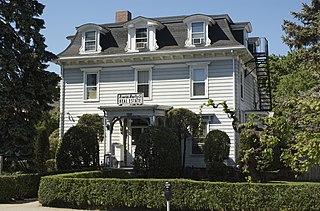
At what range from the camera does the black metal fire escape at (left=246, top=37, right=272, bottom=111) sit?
28.5 meters

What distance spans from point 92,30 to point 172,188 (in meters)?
16.3

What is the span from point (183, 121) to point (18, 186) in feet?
32.4

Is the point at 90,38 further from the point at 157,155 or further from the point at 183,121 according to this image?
the point at 157,155

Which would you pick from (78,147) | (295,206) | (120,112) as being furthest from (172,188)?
(120,112)

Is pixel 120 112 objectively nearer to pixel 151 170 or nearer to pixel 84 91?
pixel 84 91

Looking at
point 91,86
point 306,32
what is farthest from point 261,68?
point 91,86

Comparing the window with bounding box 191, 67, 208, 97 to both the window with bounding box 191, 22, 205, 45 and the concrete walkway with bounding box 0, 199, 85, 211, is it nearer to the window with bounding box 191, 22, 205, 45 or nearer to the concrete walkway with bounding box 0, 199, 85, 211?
the window with bounding box 191, 22, 205, 45

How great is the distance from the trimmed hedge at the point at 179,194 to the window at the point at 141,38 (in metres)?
12.4

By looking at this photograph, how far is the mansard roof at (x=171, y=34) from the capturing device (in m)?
25.8

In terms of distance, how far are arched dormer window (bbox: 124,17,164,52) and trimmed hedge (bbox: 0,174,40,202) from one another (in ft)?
36.2

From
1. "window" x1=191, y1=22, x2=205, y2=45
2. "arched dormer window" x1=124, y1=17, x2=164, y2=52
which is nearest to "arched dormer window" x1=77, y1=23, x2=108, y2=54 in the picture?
"arched dormer window" x1=124, y1=17, x2=164, y2=52

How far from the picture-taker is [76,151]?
22.2 m

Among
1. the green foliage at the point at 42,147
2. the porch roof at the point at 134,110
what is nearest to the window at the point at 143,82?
the porch roof at the point at 134,110

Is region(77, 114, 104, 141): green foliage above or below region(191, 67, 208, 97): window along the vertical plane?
below
